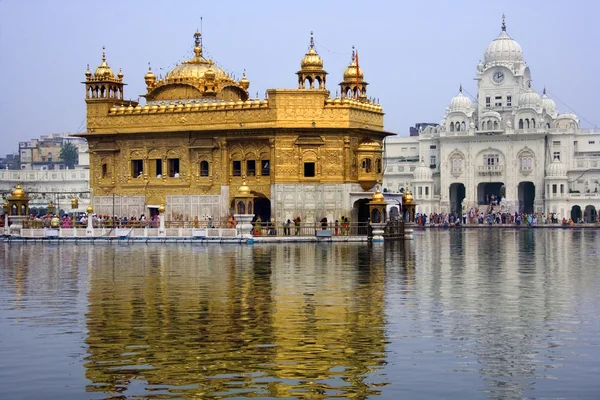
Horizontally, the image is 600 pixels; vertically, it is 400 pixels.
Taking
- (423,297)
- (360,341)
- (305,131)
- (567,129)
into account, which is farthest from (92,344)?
(567,129)

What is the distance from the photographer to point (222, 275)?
22938mm

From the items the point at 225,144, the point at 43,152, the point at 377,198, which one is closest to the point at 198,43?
the point at 225,144

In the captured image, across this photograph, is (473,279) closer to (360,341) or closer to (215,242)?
(360,341)

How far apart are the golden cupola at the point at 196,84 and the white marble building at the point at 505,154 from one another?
1604 inches

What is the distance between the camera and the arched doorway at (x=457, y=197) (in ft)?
302

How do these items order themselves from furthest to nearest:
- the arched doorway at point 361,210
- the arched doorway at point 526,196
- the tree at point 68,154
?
1. the tree at point 68,154
2. the arched doorway at point 526,196
3. the arched doorway at point 361,210

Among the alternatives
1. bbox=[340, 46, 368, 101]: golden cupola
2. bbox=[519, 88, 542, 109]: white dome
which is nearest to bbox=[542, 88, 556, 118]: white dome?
bbox=[519, 88, 542, 109]: white dome

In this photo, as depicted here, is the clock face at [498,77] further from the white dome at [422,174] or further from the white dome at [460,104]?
the white dome at [422,174]

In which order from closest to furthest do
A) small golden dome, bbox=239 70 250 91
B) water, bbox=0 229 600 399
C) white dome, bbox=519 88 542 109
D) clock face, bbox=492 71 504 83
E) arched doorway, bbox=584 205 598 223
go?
water, bbox=0 229 600 399
small golden dome, bbox=239 70 250 91
arched doorway, bbox=584 205 598 223
white dome, bbox=519 88 542 109
clock face, bbox=492 71 504 83

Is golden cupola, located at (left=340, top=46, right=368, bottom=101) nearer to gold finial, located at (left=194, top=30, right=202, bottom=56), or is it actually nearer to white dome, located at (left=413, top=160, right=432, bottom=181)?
gold finial, located at (left=194, top=30, right=202, bottom=56)

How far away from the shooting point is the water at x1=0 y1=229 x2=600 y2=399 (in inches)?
417

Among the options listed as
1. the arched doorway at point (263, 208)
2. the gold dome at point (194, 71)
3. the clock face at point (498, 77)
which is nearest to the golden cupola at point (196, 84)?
the gold dome at point (194, 71)

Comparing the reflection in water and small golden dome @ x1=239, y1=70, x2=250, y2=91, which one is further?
small golden dome @ x1=239, y1=70, x2=250, y2=91

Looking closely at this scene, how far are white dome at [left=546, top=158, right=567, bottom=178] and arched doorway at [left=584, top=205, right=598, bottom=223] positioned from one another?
3.08m
